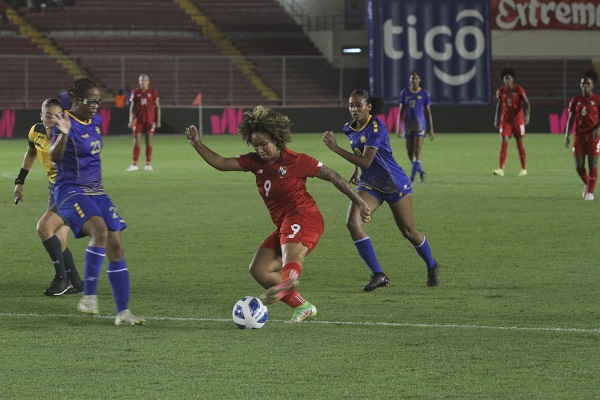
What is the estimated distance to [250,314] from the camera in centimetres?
841

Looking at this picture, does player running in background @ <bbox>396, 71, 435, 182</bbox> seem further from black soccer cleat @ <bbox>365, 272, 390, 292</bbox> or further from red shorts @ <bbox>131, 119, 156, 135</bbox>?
black soccer cleat @ <bbox>365, 272, 390, 292</bbox>

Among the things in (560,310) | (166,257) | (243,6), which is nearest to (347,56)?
(243,6)

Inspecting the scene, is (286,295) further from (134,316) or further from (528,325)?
(528,325)

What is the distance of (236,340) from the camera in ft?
26.9

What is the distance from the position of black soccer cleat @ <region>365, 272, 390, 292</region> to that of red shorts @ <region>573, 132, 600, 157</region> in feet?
27.4

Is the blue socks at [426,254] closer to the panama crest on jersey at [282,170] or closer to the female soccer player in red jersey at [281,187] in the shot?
the female soccer player in red jersey at [281,187]

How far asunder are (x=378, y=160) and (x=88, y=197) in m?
2.98

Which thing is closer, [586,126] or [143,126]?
[586,126]

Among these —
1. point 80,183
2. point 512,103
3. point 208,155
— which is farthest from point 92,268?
point 512,103

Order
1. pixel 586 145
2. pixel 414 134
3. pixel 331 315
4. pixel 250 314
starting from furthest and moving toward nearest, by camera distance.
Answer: pixel 414 134 < pixel 586 145 < pixel 331 315 < pixel 250 314

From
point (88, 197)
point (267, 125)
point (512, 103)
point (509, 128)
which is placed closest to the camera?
point (267, 125)

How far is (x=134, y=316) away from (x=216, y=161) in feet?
4.24

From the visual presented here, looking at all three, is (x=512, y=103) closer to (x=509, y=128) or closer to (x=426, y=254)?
(x=509, y=128)

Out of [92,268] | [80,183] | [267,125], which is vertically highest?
[267,125]
